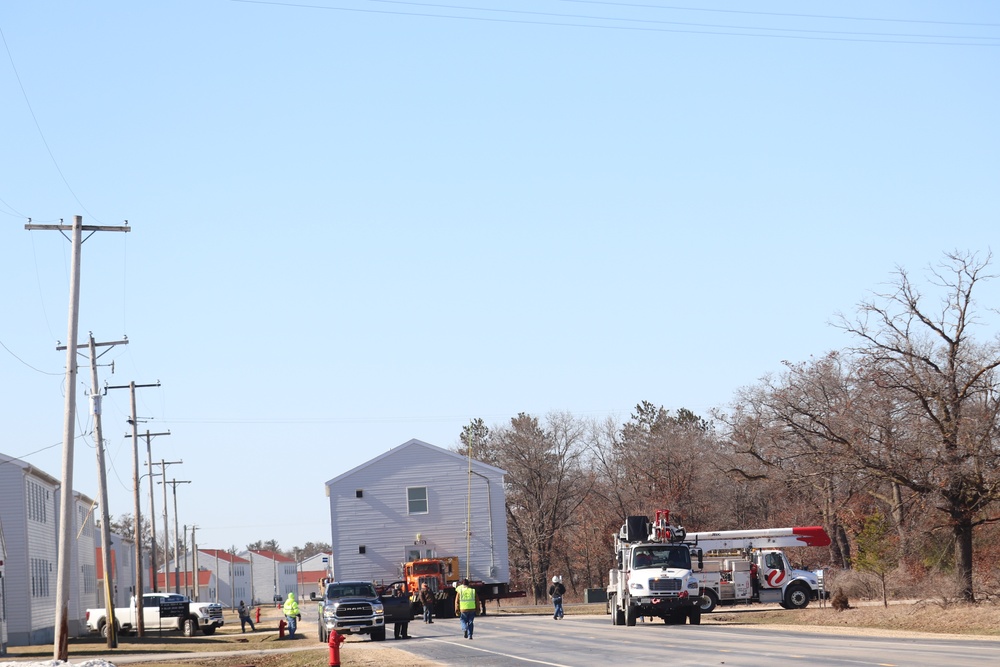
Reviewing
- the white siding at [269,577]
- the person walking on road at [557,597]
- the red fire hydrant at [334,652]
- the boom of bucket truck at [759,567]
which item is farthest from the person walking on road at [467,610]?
the white siding at [269,577]

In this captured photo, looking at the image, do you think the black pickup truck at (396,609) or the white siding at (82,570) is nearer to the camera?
the black pickup truck at (396,609)

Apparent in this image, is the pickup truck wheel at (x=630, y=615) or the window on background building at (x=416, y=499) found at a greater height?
the window on background building at (x=416, y=499)

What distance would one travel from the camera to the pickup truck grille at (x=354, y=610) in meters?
36.3

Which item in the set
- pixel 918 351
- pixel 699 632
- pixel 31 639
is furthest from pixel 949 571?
pixel 31 639

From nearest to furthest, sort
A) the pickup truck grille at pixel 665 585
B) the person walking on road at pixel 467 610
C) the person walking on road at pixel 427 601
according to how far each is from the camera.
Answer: the person walking on road at pixel 467 610 < the pickup truck grille at pixel 665 585 < the person walking on road at pixel 427 601

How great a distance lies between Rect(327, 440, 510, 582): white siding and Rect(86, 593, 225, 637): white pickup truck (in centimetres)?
1020

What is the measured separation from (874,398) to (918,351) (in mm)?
3116

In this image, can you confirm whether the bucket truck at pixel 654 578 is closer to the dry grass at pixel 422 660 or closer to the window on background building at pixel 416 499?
the dry grass at pixel 422 660

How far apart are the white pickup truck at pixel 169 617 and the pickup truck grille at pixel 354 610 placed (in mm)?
17633

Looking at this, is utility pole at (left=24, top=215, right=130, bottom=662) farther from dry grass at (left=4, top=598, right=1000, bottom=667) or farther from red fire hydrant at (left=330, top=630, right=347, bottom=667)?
red fire hydrant at (left=330, top=630, right=347, bottom=667)

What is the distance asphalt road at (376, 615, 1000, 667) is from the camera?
19.7 meters

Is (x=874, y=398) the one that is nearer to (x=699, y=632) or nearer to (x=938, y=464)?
(x=938, y=464)

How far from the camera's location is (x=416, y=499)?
63375 mm

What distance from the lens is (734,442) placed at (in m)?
63.0
